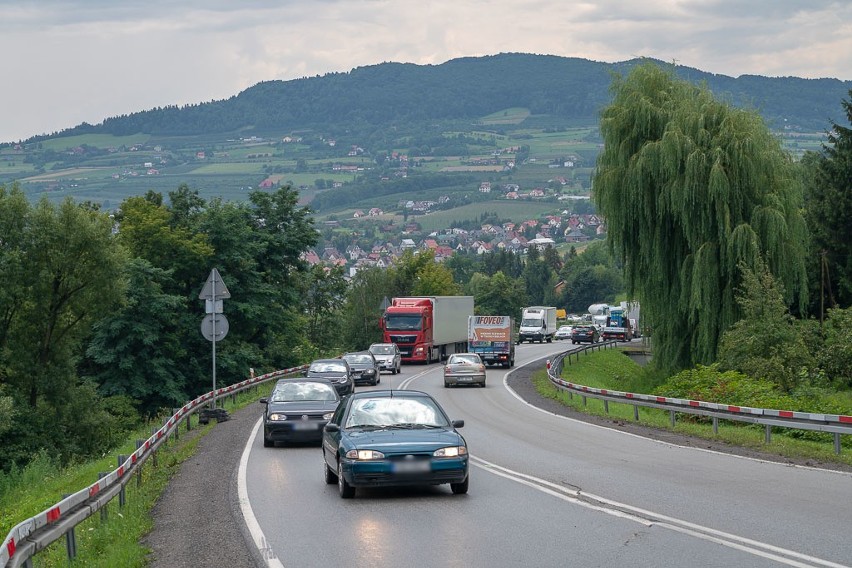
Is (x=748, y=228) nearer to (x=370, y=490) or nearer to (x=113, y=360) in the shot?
(x=370, y=490)

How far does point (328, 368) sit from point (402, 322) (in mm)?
27901

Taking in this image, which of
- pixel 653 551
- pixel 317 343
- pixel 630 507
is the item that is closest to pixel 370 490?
pixel 630 507

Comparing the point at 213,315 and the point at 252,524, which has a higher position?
the point at 252,524

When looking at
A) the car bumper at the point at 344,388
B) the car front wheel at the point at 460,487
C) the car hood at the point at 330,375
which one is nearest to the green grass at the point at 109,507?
the car front wheel at the point at 460,487

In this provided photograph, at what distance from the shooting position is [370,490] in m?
16.1

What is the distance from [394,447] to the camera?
47.8 ft

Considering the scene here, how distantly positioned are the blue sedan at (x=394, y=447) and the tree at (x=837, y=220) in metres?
37.9

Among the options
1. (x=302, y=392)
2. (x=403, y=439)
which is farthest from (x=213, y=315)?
(x=403, y=439)

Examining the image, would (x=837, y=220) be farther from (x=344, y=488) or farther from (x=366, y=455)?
(x=366, y=455)

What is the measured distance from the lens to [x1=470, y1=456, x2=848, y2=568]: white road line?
9942mm

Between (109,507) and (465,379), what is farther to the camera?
(465,379)

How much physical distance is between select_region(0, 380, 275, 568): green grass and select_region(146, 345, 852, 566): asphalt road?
321 mm

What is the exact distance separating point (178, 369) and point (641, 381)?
1160 inches

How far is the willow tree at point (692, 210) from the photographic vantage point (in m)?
37.6
